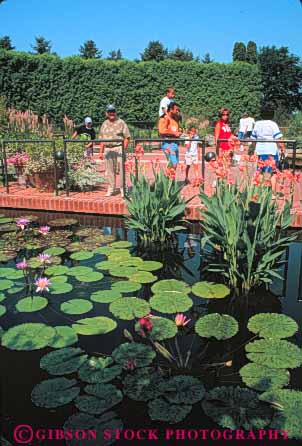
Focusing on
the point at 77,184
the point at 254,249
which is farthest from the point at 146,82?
the point at 254,249

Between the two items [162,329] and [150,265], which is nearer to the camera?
[162,329]

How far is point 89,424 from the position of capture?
5.63 feet

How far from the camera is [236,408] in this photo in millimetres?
1800

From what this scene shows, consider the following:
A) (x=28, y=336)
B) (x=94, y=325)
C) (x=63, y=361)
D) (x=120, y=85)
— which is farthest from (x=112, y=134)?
(x=120, y=85)

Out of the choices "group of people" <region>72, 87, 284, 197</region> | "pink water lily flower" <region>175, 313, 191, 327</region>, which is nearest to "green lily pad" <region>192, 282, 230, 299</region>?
"pink water lily flower" <region>175, 313, 191, 327</region>

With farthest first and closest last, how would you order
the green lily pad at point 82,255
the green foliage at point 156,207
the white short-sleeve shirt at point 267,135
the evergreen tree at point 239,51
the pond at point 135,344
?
the evergreen tree at point 239,51
the white short-sleeve shirt at point 267,135
the green foliage at point 156,207
the green lily pad at point 82,255
the pond at point 135,344

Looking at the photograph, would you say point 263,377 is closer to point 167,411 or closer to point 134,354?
point 167,411

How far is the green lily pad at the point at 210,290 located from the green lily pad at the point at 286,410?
3.54ft

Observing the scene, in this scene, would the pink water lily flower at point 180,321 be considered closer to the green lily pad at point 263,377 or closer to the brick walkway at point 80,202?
the green lily pad at point 263,377

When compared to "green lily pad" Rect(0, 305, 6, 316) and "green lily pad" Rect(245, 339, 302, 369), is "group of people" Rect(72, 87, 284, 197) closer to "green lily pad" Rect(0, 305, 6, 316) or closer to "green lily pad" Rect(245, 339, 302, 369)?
"green lily pad" Rect(0, 305, 6, 316)

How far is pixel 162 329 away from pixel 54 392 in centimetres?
79

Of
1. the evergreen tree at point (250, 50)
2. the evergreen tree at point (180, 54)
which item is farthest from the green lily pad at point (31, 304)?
the evergreen tree at point (180, 54)

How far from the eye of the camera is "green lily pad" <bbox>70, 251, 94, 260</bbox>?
12.3 feet

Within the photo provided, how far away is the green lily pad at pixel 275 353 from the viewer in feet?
6.92
